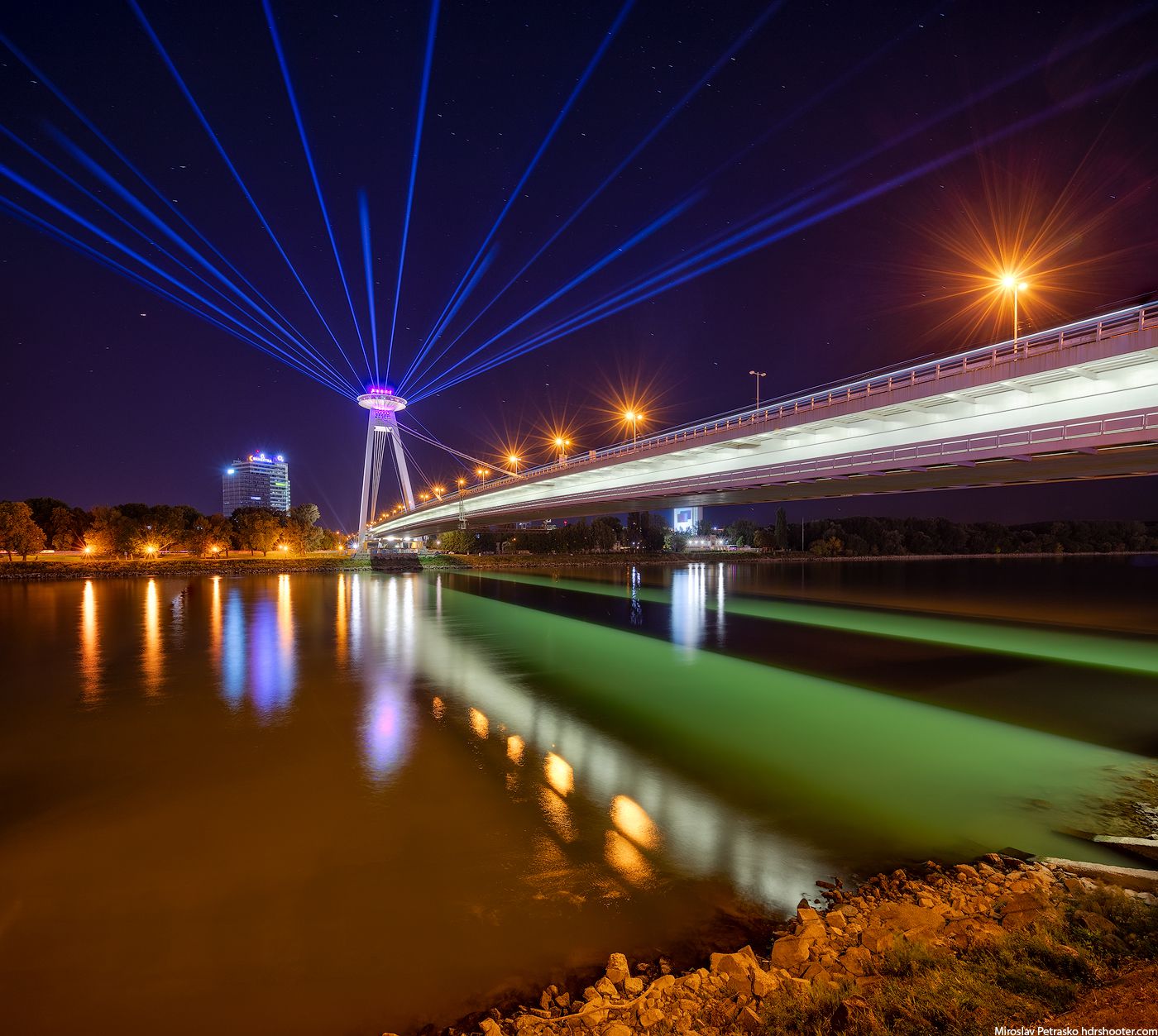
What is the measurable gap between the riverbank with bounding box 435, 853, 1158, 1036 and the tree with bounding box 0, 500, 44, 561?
8807 cm

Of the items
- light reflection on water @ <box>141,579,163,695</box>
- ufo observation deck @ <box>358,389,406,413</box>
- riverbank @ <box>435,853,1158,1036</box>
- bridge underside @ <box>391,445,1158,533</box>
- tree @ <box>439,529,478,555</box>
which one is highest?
ufo observation deck @ <box>358,389,406,413</box>

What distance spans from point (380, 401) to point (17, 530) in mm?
61032

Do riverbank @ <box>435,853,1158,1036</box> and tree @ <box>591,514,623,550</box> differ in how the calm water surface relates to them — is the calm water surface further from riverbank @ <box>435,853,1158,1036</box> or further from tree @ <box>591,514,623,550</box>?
tree @ <box>591,514,623,550</box>

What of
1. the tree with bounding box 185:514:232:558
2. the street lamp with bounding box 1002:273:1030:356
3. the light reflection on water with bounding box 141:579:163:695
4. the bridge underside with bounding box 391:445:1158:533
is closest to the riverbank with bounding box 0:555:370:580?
the tree with bounding box 185:514:232:558

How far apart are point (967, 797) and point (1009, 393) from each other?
1427 cm

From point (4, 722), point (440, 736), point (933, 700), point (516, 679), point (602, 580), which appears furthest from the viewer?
point (602, 580)

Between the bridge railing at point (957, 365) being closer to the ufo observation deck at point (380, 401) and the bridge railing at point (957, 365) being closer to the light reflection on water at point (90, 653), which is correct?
the light reflection on water at point (90, 653)

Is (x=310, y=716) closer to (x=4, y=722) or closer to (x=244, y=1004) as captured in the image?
(x=4, y=722)

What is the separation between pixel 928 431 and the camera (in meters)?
21.2

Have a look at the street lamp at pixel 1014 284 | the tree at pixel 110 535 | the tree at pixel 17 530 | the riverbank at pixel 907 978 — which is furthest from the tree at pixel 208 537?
the riverbank at pixel 907 978

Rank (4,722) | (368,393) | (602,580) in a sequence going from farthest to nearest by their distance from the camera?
(368,393)
(602,580)
(4,722)

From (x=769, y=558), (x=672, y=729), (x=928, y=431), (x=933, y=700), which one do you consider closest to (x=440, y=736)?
(x=672, y=729)

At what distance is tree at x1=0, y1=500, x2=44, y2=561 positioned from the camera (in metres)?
66.4

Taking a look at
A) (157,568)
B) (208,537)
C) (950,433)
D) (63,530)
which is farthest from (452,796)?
(63,530)
